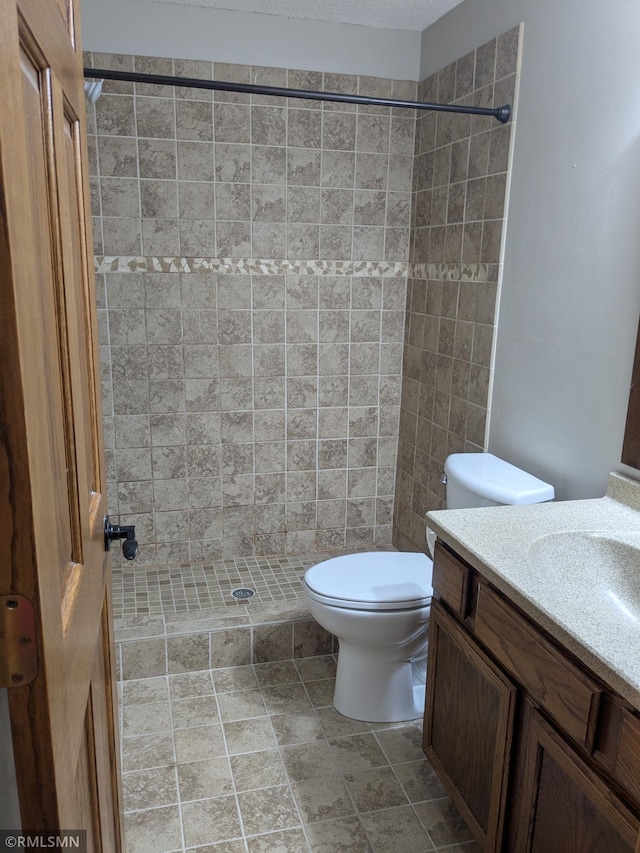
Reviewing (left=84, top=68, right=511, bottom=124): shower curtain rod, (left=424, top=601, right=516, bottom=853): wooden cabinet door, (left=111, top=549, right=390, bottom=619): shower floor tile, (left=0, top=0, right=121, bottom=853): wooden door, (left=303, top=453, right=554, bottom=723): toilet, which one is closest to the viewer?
(left=0, top=0, right=121, bottom=853): wooden door

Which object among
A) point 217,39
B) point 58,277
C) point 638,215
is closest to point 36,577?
point 58,277

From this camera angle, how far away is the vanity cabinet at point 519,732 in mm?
1101

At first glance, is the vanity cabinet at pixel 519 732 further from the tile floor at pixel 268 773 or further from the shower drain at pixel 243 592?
the shower drain at pixel 243 592

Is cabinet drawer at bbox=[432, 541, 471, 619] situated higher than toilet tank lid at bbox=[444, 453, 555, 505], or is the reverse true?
toilet tank lid at bbox=[444, 453, 555, 505]

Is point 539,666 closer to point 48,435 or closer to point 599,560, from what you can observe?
point 599,560

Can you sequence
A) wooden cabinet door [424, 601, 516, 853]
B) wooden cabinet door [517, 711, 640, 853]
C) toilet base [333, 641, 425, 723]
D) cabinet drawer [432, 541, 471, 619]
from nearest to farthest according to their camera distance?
wooden cabinet door [517, 711, 640, 853], wooden cabinet door [424, 601, 516, 853], cabinet drawer [432, 541, 471, 619], toilet base [333, 641, 425, 723]

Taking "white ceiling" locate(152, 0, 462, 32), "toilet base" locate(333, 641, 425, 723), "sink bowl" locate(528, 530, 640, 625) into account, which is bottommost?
"toilet base" locate(333, 641, 425, 723)

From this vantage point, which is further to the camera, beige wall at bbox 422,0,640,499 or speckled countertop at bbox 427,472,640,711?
beige wall at bbox 422,0,640,499

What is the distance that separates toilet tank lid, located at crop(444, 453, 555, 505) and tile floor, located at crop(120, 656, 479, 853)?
0.85 metres

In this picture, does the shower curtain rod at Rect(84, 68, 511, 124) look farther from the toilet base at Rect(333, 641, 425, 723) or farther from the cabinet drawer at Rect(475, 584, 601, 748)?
the toilet base at Rect(333, 641, 425, 723)

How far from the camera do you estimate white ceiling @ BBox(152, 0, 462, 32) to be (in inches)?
94.1

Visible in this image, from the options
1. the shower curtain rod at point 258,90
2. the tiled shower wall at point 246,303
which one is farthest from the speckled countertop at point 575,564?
the tiled shower wall at point 246,303

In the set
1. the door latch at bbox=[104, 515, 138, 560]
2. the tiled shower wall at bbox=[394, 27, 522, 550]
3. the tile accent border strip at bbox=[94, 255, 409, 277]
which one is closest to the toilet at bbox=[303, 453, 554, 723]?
the tiled shower wall at bbox=[394, 27, 522, 550]

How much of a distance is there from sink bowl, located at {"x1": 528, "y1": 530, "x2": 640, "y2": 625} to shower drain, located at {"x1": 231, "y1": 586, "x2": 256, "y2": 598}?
1.44 meters
